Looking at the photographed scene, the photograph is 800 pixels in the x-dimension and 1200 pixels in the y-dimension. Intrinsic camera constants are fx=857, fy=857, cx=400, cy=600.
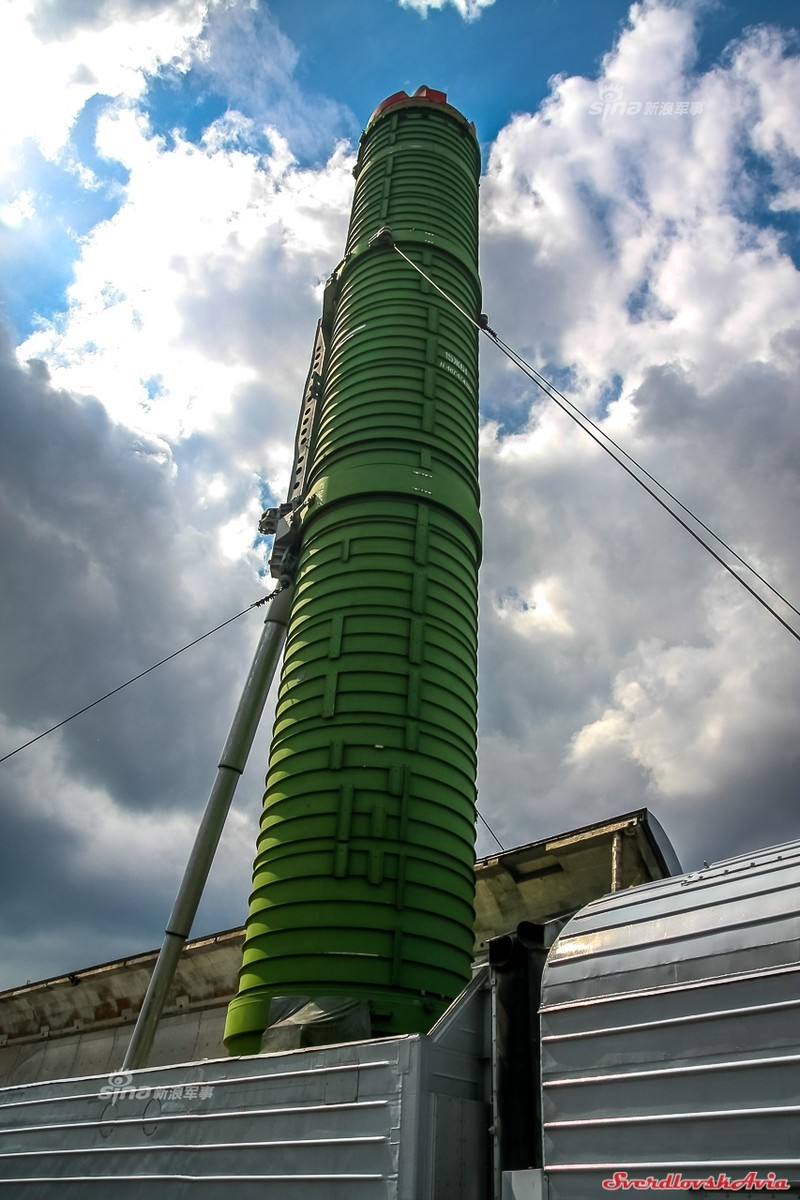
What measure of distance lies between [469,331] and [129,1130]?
A: 11.3 metres

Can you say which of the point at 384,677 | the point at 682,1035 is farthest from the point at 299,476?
the point at 682,1035

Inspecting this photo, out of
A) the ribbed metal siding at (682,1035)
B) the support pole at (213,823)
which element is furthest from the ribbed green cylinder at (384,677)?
the ribbed metal siding at (682,1035)

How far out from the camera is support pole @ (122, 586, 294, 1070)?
10.6 m

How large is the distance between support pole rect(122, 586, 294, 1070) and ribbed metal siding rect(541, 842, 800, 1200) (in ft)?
23.4

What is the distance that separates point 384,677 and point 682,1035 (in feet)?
18.9

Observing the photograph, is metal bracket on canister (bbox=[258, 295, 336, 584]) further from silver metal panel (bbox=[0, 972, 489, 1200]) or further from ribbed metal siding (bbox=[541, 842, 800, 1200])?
ribbed metal siding (bbox=[541, 842, 800, 1200])

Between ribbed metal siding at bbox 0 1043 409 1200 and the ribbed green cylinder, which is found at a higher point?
the ribbed green cylinder

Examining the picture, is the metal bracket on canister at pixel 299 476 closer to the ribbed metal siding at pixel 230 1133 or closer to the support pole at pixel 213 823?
the support pole at pixel 213 823

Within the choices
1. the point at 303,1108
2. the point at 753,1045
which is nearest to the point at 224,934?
the point at 303,1108

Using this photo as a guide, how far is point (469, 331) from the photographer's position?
13516 millimetres

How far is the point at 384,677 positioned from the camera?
32.4ft

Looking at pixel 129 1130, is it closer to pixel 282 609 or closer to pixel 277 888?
pixel 277 888

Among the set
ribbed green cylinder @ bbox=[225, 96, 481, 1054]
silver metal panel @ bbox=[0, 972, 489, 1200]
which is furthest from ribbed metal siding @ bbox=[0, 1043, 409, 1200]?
ribbed green cylinder @ bbox=[225, 96, 481, 1054]

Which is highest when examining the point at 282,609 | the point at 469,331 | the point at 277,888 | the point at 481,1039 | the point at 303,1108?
the point at 469,331
